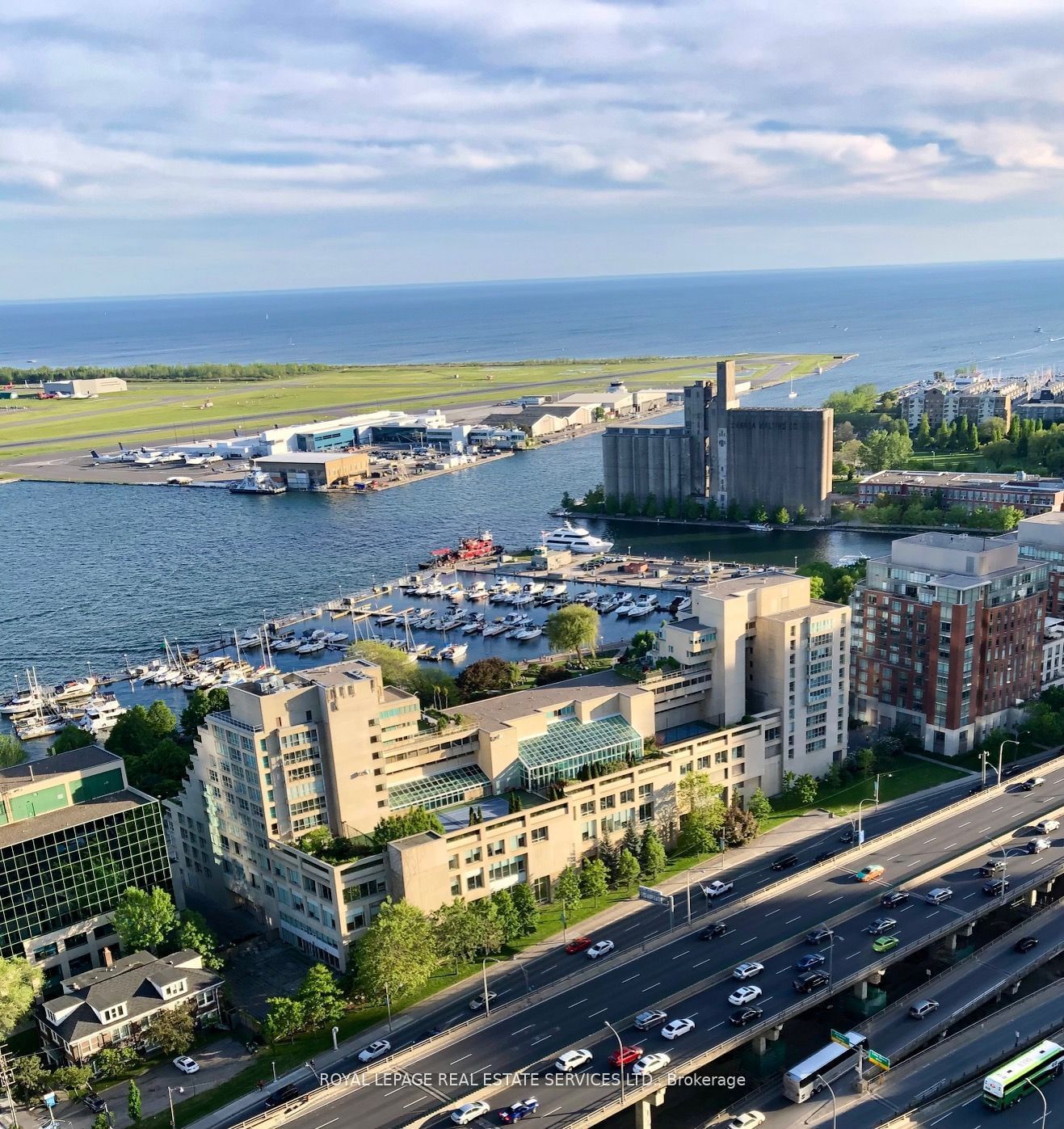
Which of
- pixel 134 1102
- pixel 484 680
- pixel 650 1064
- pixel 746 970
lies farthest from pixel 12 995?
pixel 484 680

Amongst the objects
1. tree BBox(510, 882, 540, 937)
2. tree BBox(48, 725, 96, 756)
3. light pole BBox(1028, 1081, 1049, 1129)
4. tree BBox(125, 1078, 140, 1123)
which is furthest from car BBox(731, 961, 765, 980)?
tree BBox(48, 725, 96, 756)

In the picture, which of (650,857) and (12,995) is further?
(650,857)

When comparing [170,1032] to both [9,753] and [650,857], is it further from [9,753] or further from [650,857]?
[9,753]

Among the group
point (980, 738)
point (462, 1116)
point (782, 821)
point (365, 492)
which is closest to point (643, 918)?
point (782, 821)

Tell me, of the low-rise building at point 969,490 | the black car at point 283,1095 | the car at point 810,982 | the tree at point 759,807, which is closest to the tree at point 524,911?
the car at point 810,982

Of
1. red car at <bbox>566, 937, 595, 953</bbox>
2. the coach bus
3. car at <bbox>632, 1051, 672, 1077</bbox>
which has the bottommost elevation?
red car at <bbox>566, 937, 595, 953</bbox>

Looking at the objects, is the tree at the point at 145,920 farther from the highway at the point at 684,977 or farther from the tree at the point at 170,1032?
the highway at the point at 684,977

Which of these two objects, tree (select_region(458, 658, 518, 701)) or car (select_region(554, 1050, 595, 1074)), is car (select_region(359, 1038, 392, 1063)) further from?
tree (select_region(458, 658, 518, 701))
